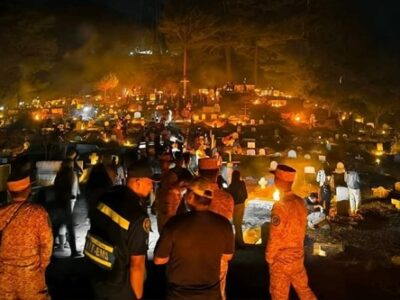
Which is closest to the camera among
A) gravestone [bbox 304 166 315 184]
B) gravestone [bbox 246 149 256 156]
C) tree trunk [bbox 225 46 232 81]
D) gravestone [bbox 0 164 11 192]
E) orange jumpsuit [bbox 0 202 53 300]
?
orange jumpsuit [bbox 0 202 53 300]

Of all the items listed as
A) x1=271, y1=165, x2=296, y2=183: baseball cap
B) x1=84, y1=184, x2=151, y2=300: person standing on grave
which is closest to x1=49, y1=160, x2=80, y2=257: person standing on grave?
x1=84, y1=184, x2=151, y2=300: person standing on grave

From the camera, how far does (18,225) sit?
399 cm

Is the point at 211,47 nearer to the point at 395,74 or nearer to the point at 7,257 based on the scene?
the point at 395,74

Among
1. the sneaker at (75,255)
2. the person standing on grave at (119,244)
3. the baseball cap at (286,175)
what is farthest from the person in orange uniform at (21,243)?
the sneaker at (75,255)

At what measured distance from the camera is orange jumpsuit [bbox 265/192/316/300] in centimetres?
471

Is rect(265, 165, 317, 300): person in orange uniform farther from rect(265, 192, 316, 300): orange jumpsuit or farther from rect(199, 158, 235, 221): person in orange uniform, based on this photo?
rect(199, 158, 235, 221): person in orange uniform

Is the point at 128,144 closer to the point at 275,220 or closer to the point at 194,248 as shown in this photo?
the point at 275,220

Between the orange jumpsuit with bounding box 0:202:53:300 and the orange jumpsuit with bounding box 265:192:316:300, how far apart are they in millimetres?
2260

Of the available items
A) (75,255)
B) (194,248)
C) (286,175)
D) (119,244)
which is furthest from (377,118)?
(119,244)

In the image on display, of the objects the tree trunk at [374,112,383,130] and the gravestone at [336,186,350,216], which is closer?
the gravestone at [336,186,350,216]

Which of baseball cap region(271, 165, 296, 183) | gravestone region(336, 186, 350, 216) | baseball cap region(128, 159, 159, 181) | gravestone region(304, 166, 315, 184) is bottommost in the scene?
gravestone region(336, 186, 350, 216)

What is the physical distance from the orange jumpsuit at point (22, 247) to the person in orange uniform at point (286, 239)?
227 cm

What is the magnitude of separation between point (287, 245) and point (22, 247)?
2.60m

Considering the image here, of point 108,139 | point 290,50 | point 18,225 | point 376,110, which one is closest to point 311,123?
point 376,110
